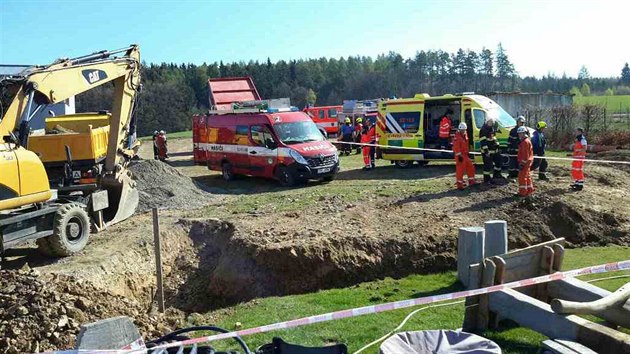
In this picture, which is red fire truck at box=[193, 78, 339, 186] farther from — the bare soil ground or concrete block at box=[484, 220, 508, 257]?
concrete block at box=[484, 220, 508, 257]

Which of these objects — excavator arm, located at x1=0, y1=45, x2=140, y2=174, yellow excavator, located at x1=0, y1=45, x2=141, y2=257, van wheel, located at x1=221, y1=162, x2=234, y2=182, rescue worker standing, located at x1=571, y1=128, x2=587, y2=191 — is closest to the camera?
yellow excavator, located at x1=0, y1=45, x2=141, y2=257

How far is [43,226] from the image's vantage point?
33.5 ft

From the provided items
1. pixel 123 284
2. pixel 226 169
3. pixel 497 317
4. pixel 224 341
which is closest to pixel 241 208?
pixel 123 284

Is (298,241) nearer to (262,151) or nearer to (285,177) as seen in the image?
(285,177)

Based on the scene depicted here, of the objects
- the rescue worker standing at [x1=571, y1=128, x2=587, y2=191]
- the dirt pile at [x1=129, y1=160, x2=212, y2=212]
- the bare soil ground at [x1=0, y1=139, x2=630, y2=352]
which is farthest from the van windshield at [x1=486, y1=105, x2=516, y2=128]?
the dirt pile at [x1=129, y1=160, x2=212, y2=212]

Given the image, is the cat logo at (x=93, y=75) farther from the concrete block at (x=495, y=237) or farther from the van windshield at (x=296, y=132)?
the concrete block at (x=495, y=237)

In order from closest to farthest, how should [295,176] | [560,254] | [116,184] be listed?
[560,254]
[116,184]
[295,176]

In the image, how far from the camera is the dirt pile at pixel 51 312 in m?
6.23

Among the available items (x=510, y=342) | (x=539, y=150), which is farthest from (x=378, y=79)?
(x=510, y=342)

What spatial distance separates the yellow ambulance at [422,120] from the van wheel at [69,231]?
35.8 ft

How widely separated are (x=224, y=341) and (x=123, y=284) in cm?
373

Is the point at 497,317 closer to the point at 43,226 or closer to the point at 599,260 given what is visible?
the point at 599,260

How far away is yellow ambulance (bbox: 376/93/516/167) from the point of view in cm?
1872

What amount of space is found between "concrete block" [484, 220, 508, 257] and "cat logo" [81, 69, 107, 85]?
27.2ft
